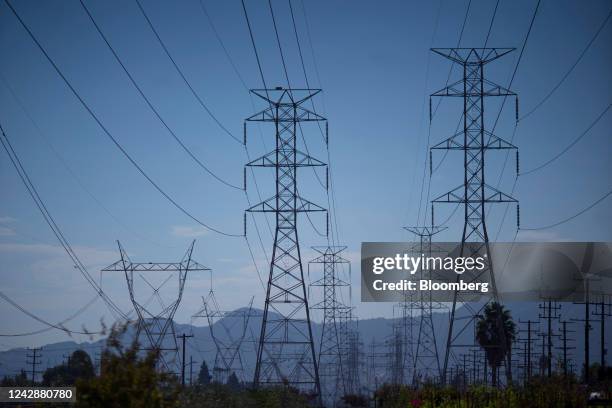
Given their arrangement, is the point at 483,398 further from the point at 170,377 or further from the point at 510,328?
the point at 510,328

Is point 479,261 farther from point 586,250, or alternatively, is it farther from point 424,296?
point 586,250

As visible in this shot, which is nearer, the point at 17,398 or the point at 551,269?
the point at 17,398

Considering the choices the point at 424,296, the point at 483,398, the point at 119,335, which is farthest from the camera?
the point at 424,296

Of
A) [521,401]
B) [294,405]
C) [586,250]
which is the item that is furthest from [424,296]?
[521,401]

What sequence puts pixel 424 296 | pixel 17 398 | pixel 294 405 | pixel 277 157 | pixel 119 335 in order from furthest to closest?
1. pixel 424 296
2. pixel 277 157
3. pixel 294 405
4. pixel 17 398
5. pixel 119 335

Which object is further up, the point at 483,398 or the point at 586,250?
the point at 586,250

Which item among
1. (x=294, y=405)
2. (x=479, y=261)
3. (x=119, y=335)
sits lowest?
(x=294, y=405)

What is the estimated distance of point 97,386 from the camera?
48.1 feet

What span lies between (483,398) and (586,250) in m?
71.0

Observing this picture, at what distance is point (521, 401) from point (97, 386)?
43.7 ft

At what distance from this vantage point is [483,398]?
29922 mm

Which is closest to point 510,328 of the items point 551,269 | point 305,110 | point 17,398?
point 551,269

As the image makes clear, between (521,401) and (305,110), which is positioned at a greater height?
(305,110)

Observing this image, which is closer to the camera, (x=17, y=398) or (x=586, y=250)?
(x=17, y=398)
